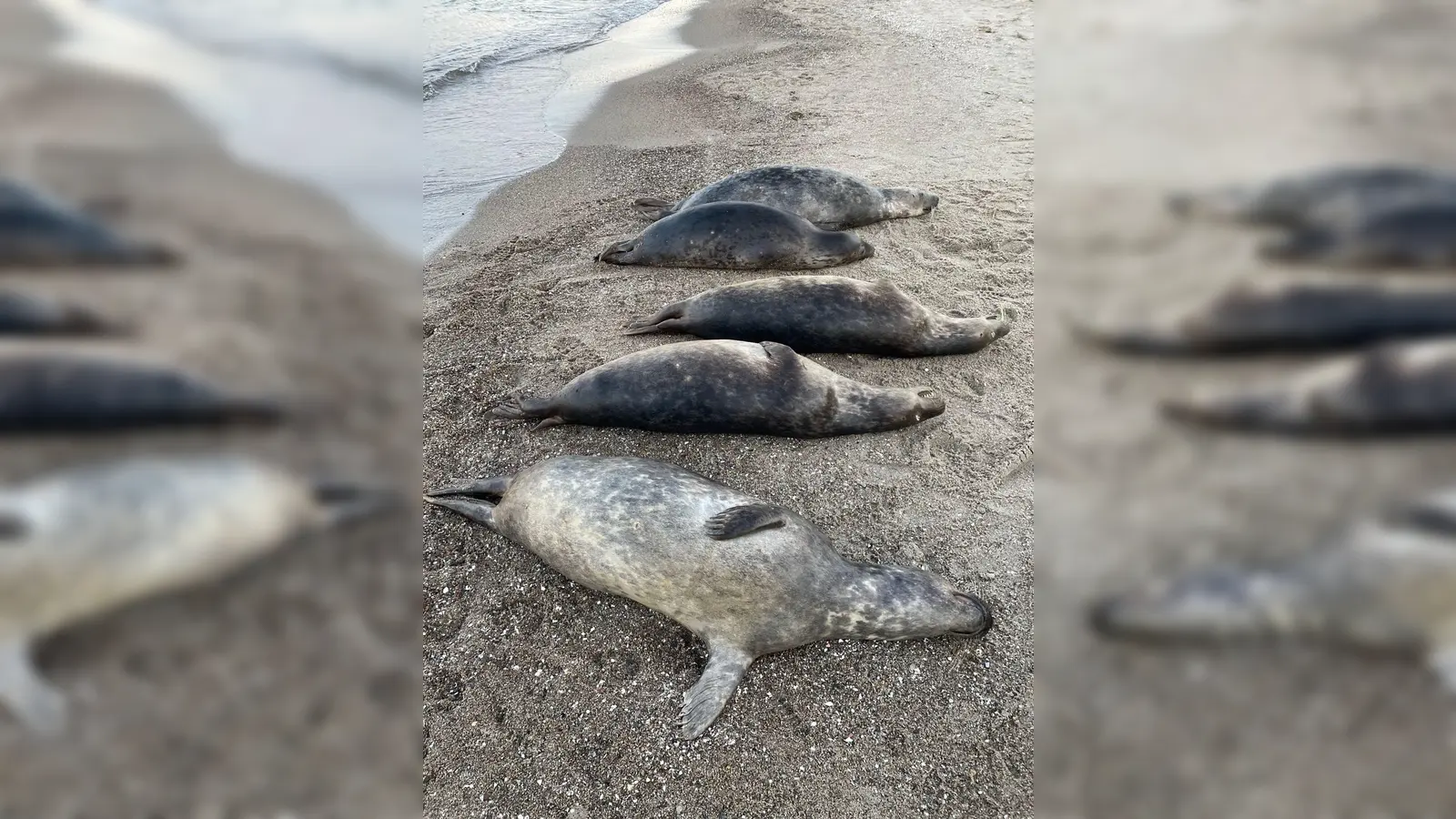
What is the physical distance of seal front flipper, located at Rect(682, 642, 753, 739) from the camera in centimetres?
326
